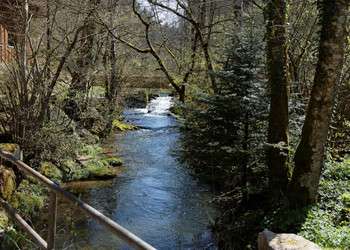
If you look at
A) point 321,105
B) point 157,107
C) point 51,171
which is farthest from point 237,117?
point 157,107

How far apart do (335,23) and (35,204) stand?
6.90 metres

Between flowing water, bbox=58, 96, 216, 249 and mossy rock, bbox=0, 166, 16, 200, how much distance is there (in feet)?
4.61

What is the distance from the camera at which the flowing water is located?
6652 millimetres

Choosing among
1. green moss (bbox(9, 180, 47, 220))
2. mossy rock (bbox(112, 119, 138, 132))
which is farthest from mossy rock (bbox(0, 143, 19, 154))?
mossy rock (bbox(112, 119, 138, 132))

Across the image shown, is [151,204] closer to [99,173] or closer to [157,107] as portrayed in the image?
[99,173]

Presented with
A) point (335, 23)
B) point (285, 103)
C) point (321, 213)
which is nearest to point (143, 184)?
point (285, 103)

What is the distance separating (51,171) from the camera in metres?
9.31

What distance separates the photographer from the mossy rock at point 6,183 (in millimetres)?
6286

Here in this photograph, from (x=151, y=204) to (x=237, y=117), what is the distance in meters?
3.23

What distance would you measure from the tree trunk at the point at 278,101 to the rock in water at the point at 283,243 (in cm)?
205

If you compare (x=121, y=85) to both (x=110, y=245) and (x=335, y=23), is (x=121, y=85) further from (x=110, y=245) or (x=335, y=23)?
(x=335, y=23)

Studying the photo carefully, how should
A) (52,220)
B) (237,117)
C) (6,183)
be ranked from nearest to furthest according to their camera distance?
(52,220)
(6,183)
(237,117)

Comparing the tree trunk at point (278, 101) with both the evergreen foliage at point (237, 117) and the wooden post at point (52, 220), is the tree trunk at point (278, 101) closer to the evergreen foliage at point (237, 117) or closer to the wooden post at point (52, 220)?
the evergreen foliage at point (237, 117)

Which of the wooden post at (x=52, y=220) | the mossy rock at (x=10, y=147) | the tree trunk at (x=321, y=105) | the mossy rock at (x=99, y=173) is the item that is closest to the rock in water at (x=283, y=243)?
the tree trunk at (x=321, y=105)
